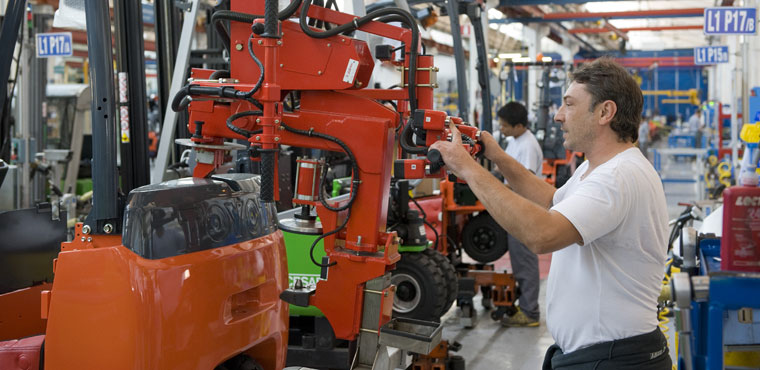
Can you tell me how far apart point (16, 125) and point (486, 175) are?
1153cm

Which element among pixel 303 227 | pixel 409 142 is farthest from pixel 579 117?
pixel 303 227

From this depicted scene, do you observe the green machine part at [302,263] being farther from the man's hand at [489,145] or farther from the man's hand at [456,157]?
the man's hand at [456,157]

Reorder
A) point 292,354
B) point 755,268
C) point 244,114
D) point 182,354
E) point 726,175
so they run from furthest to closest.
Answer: point 726,175 → point 292,354 → point 244,114 → point 182,354 → point 755,268

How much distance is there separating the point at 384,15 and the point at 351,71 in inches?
12.2

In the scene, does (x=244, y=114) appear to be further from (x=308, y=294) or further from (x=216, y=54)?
(x=216, y=54)

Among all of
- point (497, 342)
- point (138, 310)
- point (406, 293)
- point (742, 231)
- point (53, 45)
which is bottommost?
point (497, 342)

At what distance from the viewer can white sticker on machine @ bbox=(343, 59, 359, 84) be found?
3.49 m

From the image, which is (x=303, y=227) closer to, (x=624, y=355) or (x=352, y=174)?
(x=352, y=174)

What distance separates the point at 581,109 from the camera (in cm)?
259

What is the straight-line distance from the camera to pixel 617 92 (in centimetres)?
255

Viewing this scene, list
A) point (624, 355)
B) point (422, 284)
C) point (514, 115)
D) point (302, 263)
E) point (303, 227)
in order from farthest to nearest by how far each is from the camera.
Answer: point (514, 115), point (422, 284), point (302, 263), point (303, 227), point (624, 355)

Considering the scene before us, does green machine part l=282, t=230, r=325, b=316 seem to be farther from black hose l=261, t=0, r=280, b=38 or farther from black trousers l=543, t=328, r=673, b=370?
black trousers l=543, t=328, r=673, b=370

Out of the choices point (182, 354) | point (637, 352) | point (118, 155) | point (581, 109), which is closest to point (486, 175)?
point (581, 109)

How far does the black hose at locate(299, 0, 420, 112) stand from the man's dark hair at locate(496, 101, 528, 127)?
3579mm
